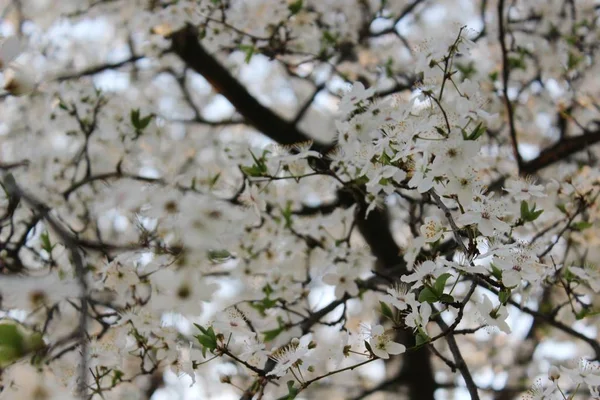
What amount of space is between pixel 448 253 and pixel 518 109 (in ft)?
5.79

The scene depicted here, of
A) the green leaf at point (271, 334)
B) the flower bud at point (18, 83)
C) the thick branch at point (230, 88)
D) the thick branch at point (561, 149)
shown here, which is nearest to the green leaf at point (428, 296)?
the green leaf at point (271, 334)

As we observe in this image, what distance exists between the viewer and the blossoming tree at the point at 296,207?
141 centimetres

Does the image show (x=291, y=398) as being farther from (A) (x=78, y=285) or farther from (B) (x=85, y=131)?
(B) (x=85, y=131)

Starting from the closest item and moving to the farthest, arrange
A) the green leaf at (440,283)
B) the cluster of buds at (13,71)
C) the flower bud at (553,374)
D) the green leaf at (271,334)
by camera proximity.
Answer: the green leaf at (440,283), the cluster of buds at (13,71), the flower bud at (553,374), the green leaf at (271,334)

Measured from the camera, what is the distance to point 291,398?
144cm

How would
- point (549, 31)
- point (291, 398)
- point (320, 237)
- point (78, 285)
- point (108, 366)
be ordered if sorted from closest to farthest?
point (78, 285) → point (291, 398) → point (108, 366) → point (320, 237) → point (549, 31)

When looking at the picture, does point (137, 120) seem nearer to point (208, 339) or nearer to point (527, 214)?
point (208, 339)

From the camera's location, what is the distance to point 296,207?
3.20 metres

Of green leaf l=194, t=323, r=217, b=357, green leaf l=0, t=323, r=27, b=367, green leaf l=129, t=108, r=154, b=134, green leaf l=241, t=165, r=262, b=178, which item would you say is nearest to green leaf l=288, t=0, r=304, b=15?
green leaf l=129, t=108, r=154, b=134

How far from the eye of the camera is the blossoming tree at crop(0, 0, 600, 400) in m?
1.41

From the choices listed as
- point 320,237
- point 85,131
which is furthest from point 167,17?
point 320,237

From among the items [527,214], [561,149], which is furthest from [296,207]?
[527,214]

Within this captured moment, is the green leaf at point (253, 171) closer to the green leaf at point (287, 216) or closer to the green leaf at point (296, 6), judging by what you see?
the green leaf at point (287, 216)

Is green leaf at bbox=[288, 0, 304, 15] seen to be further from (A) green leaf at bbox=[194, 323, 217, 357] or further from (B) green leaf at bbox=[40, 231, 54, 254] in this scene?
(A) green leaf at bbox=[194, 323, 217, 357]
